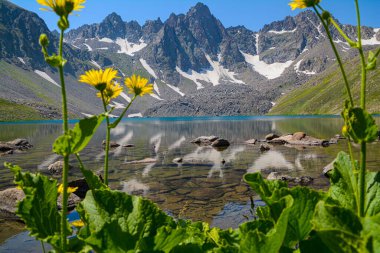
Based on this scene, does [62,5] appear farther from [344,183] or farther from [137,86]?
[344,183]

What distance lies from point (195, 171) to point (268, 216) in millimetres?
27822

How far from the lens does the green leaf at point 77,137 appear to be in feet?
8.09

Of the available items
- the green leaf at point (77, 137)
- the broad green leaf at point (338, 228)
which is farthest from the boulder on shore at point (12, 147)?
the broad green leaf at point (338, 228)

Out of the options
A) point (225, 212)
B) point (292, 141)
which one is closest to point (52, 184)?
point (225, 212)

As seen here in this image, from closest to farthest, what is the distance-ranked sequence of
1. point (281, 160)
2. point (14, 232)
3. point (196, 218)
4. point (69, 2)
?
point (69, 2) < point (14, 232) < point (196, 218) < point (281, 160)

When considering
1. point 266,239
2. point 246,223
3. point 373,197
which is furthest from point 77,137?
point 373,197

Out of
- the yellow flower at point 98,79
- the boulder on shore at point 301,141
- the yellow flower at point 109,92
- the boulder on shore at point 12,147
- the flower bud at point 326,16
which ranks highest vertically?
the flower bud at point 326,16

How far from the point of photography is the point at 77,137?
2537 mm

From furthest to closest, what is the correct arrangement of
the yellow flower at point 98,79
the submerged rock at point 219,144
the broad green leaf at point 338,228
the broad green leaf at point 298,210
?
the submerged rock at point 219,144 < the yellow flower at point 98,79 < the broad green leaf at point 298,210 < the broad green leaf at point 338,228

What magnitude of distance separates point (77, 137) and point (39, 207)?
2.08 ft

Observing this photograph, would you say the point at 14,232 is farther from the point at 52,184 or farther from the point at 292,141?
the point at 292,141

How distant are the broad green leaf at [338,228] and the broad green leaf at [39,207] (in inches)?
67.4

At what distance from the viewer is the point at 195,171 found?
30.5m

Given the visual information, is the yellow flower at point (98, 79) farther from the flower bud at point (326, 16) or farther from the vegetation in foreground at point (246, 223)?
the flower bud at point (326, 16)
